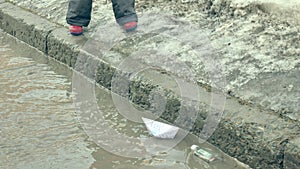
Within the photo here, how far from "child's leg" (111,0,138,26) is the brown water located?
539mm

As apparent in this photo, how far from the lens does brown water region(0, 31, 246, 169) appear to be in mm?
3156

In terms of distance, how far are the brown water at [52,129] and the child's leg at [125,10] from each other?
0.54 meters

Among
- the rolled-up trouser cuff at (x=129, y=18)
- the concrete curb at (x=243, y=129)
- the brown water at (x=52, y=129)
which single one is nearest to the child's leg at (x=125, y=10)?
the rolled-up trouser cuff at (x=129, y=18)

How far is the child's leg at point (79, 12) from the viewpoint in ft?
14.3

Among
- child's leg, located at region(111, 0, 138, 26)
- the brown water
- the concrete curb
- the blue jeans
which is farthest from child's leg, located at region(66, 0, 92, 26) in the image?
the concrete curb

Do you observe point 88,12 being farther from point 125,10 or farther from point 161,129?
Result: point 161,129

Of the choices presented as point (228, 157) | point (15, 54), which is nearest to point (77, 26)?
point (15, 54)

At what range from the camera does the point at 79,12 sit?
4.38m

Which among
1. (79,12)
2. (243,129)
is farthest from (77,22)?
(243,129)

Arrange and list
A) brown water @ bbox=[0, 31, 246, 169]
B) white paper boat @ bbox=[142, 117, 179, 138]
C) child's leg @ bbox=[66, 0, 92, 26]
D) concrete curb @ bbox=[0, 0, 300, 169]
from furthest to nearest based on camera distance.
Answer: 1. child's leg @ bbox=[66, 0, 92, 26]
2. white paper boat @ bbox=[142, 117, 179, 138]
3. brown water @ bbox=[0, 31, 246, 169]
4. concrete curb @ bbox=[0, 0, 300, 169]

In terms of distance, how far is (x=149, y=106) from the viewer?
12.0 ft

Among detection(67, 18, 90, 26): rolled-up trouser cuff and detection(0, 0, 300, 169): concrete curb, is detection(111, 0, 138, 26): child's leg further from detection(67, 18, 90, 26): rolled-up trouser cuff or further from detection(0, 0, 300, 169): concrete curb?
detection(0, 0, 300, 169): concrete curb

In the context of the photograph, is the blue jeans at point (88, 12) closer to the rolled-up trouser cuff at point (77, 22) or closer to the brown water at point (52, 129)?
the rolled-up trouser cuff at point (77, 22)

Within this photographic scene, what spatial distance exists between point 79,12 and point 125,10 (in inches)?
13.9
